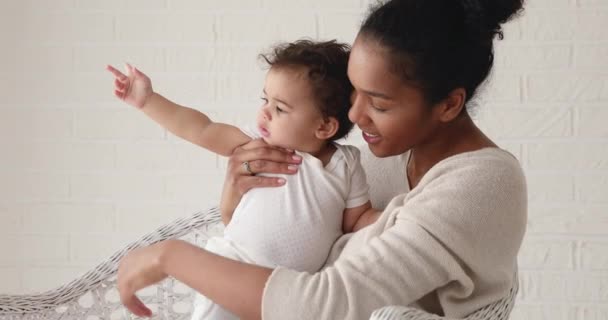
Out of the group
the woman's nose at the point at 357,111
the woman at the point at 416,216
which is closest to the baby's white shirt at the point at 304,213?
the woman at the point at 416,216

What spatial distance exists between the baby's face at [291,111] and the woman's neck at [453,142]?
21cm

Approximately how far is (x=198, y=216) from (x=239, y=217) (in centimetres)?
37

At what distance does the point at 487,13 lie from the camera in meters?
1.59

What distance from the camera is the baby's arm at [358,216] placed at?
181 centimetres

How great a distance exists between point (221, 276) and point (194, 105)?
1.49 meters

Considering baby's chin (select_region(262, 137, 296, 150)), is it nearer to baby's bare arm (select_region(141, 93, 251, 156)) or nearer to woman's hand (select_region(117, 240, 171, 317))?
baby's bare arm (select_region(141, 93, 251, 156))

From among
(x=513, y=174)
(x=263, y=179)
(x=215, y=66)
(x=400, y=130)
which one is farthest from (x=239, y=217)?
(x=215, y=66)

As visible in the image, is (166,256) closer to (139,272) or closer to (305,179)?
(139,272)

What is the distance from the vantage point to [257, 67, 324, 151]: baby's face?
69.4 inches

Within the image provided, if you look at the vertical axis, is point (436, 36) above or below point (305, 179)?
above

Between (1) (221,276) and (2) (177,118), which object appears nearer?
(1) (221,276)

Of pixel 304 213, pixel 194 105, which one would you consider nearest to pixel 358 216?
pixel 304 213

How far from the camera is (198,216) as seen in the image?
7.29 feet

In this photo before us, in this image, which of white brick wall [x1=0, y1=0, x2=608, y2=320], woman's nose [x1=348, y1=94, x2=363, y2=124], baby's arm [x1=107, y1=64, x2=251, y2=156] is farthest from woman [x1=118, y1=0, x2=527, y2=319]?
white brick wall [x1=0, y1=0, x2=608, y2=320]
